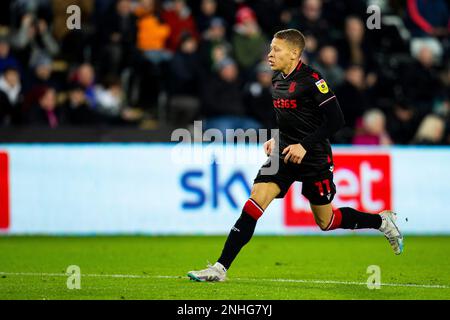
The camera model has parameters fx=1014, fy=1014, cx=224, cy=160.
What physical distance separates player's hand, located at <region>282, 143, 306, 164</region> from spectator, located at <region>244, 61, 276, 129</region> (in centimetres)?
692

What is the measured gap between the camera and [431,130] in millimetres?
16047

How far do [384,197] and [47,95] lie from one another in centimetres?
519

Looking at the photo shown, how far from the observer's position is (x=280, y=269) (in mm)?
10391

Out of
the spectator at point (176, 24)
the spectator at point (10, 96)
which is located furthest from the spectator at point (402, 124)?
the spectator at point (10, 96)

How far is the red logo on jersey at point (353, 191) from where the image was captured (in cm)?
1449

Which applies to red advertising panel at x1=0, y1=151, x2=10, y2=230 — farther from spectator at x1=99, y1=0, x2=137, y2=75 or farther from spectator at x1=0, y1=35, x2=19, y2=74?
spectator at x1=99, y1=0, x2=137, y2=75

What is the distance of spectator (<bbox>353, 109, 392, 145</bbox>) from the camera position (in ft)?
51.4

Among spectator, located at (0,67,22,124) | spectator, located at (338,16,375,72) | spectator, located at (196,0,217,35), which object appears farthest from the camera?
spectator, located at (338,16,375,72)

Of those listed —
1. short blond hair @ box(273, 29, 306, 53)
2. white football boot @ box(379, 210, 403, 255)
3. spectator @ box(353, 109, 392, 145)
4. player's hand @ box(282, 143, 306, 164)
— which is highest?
short blond hair @ box(273, 29, 306, 53)

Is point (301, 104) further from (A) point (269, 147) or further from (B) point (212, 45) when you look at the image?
(B) point (212, 45)

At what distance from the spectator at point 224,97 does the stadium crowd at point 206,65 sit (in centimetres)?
2

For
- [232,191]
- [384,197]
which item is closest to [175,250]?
[232,191]

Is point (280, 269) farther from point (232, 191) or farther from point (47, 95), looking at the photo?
point (47, 95)

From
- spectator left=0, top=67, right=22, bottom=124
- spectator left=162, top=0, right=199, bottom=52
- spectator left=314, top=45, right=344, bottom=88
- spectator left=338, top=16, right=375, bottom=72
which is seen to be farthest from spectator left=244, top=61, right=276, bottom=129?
spectator left=0, top=67, right=22, bottom=124
